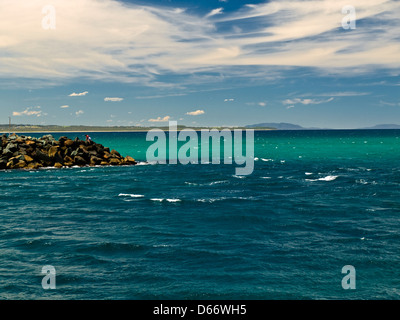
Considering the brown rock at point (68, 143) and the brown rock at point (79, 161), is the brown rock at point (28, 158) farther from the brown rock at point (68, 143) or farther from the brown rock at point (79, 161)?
the brown rock at point (79, 161)

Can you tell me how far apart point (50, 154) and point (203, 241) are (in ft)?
151

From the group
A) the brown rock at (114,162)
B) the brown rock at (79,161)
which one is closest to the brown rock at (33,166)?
the brown rock at (79,161)

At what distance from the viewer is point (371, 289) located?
1351 centimetres

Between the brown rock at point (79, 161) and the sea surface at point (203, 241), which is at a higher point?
the brown rock at point (79, 161)

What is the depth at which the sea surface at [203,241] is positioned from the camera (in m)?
13.7

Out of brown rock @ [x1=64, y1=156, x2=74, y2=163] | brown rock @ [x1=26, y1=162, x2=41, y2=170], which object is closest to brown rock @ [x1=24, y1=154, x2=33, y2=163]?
brown rock @ [x1=26, y1=162, x2=41, y2=170]

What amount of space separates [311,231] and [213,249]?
20.9ft

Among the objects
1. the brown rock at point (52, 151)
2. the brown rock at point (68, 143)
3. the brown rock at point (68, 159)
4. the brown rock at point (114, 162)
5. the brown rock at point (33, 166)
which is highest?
the brown rock at point (68, 143)

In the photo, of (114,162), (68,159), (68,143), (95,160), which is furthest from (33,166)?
(114,162)

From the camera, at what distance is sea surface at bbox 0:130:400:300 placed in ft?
45.0

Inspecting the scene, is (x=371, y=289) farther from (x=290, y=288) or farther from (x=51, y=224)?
(x=51, y=224)

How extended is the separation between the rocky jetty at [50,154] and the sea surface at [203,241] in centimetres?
2051

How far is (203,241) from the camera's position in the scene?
63.1 feet

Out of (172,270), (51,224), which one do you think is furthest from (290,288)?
(51,224)
